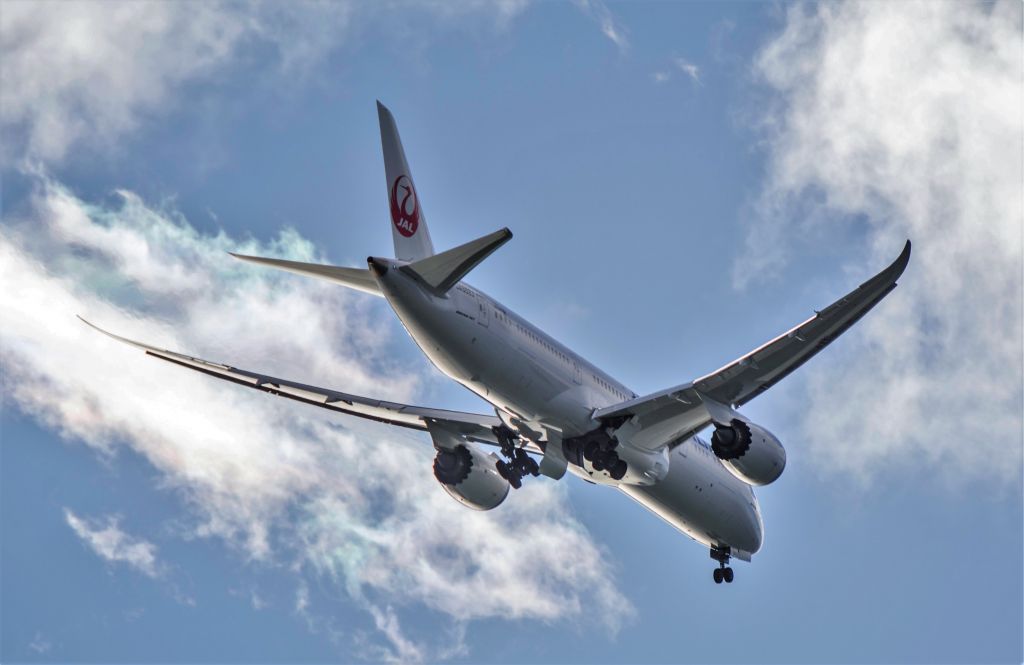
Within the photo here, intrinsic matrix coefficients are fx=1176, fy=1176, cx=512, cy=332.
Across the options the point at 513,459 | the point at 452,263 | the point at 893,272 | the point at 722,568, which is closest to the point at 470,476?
the point at 513,459

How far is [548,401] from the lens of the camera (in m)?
30.4

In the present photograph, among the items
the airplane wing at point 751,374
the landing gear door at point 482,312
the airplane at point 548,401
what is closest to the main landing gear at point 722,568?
the airplane at point 548,401

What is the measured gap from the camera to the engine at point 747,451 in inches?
1176

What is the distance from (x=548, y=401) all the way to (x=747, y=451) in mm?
5211

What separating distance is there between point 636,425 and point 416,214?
8.14 meters

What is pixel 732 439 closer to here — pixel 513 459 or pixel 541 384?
pixel 541 384

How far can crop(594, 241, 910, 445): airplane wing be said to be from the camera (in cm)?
2661

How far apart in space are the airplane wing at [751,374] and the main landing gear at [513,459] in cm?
304

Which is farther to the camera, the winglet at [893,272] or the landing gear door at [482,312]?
the landing gear door at [482,312]

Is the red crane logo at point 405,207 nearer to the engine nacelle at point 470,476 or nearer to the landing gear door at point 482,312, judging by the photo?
the landing gear door at point 482,312

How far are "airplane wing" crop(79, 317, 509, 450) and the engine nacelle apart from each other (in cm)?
63

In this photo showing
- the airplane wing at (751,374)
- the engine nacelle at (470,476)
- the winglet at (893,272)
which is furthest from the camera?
the engine nacelle at (470,476)

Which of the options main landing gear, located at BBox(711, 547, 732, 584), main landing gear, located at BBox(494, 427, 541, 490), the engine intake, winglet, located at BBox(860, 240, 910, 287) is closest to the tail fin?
main landing gear, located at BBox(494, 427, 541, 490)

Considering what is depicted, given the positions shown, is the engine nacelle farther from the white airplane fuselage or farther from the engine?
the engine
